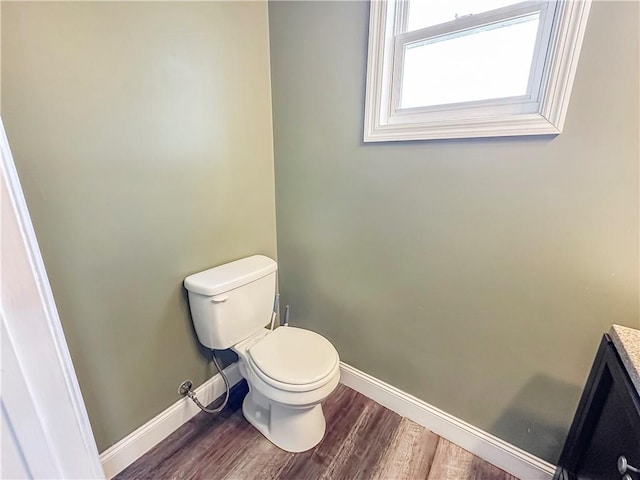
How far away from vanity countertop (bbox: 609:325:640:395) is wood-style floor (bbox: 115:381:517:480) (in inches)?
31.9

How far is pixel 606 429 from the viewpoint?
31.5 inches

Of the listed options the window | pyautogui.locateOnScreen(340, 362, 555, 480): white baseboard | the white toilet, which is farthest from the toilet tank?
the window

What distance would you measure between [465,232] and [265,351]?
0.97m

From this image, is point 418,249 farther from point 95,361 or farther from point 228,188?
point 95,361

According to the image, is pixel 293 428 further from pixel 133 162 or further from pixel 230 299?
pixel 133 162

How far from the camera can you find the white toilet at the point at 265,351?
3.95 feet

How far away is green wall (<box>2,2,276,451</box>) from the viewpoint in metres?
0.87

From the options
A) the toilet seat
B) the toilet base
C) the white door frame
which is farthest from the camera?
the toilet base

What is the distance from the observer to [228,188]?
142 centimetres

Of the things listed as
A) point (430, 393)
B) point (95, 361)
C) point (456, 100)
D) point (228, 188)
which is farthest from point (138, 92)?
point (430, 393)

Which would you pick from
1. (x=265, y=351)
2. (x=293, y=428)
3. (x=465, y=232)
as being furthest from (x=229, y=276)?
(x=465, y=232)

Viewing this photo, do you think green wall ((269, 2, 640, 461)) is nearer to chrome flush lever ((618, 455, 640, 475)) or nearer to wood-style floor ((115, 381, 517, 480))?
wood-style floor ((115, 381, 517, 480))

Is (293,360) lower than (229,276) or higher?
lower

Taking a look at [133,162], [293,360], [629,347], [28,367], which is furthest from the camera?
[293,360]
